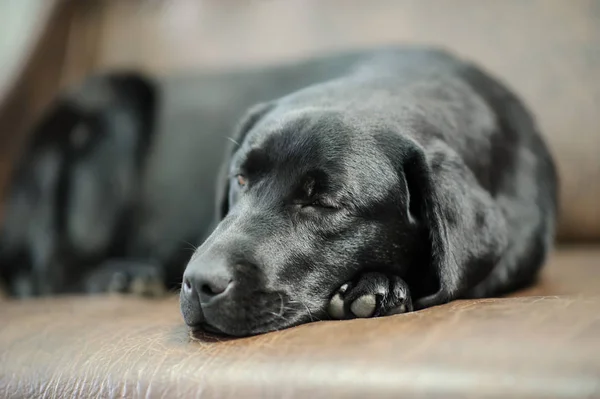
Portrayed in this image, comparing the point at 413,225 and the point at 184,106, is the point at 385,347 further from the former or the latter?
the point at 184,106

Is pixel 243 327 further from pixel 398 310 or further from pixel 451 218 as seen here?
pixel 451 218

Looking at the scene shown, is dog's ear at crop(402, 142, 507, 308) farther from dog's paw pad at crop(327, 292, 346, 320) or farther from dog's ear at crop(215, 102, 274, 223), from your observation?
dog's ear at crop(215, 102, 274, 223)

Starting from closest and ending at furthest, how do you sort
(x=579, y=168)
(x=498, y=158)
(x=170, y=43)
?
(x=498, y=158) < (x=579, y=168) < (x=170, y=43)

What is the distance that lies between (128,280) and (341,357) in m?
1.22

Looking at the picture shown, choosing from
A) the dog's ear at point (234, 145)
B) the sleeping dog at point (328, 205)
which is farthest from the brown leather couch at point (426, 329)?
the dog's ear at point (234, 145)

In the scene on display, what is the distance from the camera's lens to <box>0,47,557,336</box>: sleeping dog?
1281 mm

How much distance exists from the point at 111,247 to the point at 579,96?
159cm

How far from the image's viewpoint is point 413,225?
141 cm

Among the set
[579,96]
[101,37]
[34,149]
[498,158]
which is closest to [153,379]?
[498,158]

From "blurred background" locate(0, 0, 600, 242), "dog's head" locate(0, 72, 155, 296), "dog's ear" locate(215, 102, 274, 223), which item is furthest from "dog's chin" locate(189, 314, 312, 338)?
"blurred background" locate(0, 0, 600, 242)

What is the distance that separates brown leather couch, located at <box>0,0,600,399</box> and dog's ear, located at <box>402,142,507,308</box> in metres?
0.10

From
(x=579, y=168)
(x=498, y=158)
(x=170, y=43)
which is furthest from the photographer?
(x=170, y=43)

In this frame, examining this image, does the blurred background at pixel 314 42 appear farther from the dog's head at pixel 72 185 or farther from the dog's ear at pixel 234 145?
the dog's ear at pixel 234 145

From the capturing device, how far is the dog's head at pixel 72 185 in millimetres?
2256
